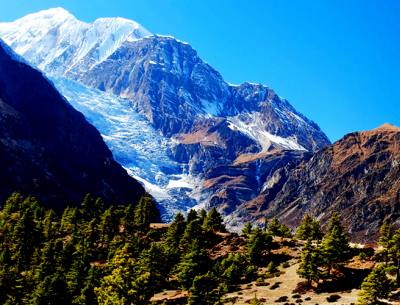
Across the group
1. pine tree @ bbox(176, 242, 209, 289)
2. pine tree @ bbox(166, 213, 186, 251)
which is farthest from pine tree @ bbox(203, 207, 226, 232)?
pine tree @ bbox(176, 242, 209, 289)

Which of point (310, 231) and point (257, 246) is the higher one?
point (310, 231)

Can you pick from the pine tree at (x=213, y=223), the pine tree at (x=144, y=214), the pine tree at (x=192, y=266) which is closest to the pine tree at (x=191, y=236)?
the pine tree at (x=213, y=223)

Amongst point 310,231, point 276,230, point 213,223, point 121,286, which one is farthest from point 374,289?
point 276,230

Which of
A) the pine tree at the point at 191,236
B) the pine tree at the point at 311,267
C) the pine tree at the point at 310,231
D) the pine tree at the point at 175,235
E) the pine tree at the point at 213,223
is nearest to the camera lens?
the pine tree at the point at 311,267

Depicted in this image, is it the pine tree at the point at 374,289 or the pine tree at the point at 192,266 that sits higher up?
the pine tree at the point at 192,266

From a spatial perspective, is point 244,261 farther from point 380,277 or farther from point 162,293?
point 380,277

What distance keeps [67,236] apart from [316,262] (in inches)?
2912

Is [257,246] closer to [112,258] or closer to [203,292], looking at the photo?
[112,258]

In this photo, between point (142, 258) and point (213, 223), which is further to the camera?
point (213, 223)

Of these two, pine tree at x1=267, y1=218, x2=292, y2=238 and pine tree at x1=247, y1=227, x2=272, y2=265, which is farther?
pine tree at x1=267, y1=218, x2=292, y2=238

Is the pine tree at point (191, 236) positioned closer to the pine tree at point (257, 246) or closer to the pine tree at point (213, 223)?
the pine tree at point (213, 223)

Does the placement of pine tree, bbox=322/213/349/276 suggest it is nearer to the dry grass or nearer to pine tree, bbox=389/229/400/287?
the dry grass

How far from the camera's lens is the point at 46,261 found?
4109 inches

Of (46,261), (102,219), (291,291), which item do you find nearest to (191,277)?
(291,291)
